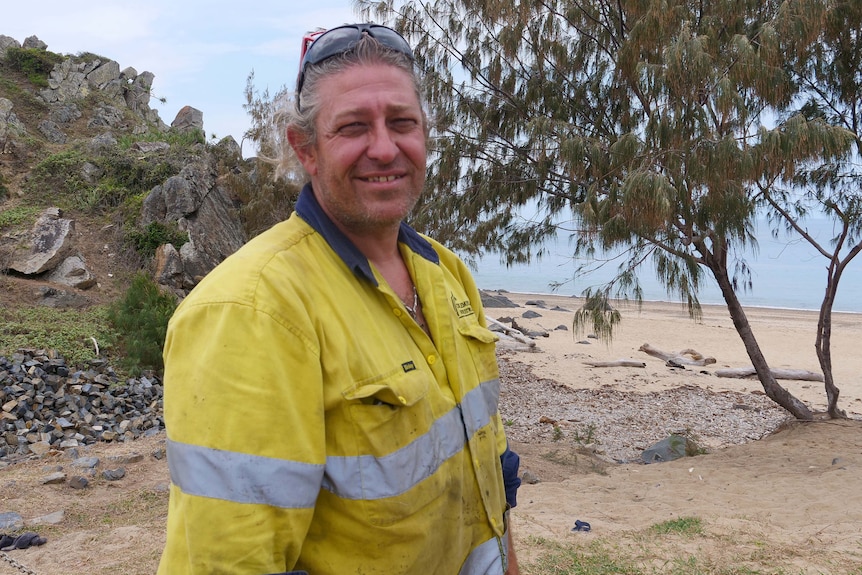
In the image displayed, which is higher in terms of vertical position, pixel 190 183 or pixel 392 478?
pixel 190 183

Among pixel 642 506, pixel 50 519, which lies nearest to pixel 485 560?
pixel 642 506

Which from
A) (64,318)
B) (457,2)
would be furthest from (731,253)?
(64,318)

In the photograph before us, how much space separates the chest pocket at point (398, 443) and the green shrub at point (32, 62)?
21.7 m

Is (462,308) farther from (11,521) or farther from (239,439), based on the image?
(11,521)

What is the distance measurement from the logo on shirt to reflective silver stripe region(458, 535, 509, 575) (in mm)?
560

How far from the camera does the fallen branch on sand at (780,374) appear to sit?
13.1 m

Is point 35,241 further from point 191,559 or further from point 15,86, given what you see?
point 191,559

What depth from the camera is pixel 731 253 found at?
843 centimetres

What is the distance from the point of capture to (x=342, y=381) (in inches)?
52.4

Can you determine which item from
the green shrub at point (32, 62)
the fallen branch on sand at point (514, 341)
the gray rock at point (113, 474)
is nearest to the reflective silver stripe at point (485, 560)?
the gray rock at point (113, 474)

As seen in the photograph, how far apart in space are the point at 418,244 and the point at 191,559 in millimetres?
992

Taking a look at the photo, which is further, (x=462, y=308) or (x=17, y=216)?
(x=17, y=216)

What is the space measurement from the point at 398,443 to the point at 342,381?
0.63 ft

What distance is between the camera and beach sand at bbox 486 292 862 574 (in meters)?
4.46
